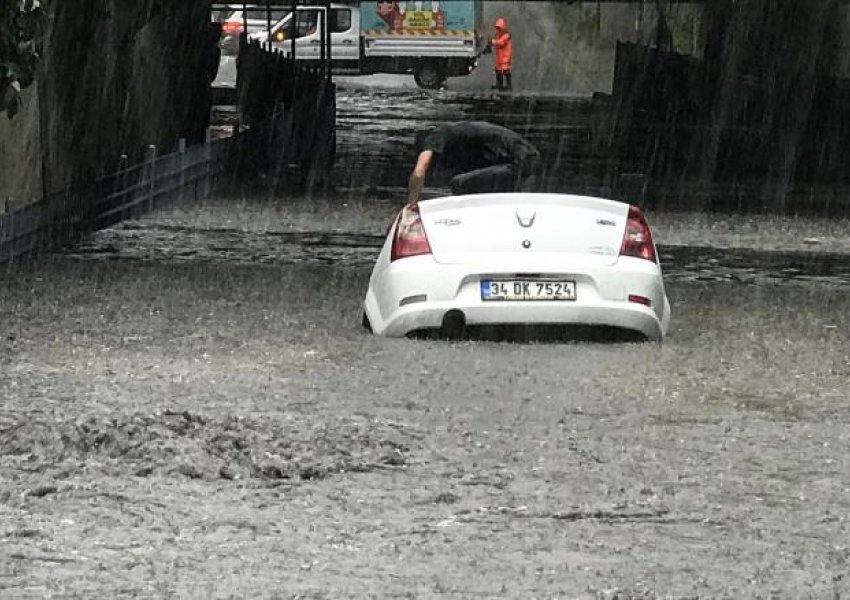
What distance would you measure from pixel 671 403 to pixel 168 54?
20.8 meters

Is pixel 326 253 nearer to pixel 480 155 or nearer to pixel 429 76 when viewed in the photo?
pixel 480 155

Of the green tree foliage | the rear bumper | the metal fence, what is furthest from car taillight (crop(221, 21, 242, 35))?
the rear bumper

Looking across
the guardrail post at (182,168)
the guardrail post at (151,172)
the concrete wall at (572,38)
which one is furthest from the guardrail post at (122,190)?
the concrete wall at (572,38)

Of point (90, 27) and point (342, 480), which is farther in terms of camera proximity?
point (90, 27)

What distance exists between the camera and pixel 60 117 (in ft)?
80.8

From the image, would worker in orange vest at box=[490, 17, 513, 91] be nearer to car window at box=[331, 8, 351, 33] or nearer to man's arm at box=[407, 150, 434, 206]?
car window at box=[331, 8, 351, 33]

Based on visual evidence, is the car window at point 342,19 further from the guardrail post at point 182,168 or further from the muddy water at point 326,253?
the muddy water at point 326,253

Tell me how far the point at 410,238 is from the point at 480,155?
4.44 meters

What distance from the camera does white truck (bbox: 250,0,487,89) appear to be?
58469 millimetres

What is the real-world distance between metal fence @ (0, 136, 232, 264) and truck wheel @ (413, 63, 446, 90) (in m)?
30.5

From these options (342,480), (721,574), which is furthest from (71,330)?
(721,574)

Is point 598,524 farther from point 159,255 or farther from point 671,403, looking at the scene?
point 159,255

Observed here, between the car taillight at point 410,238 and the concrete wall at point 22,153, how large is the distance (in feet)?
27.5

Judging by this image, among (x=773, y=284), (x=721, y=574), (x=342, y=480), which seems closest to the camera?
(x=721, y=574)
